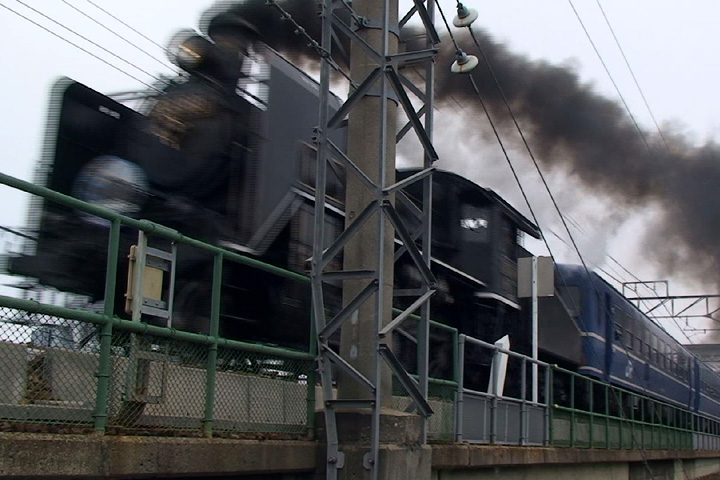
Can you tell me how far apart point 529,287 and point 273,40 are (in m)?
6.03

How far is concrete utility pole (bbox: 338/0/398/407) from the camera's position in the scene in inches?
295

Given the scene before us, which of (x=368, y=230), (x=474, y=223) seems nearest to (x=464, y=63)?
(x=368, y=230)

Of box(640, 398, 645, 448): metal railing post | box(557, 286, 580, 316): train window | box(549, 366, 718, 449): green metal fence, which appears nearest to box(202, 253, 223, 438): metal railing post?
box(549, 366, 718, 449): green metal fence

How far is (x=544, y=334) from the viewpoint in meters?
20.3

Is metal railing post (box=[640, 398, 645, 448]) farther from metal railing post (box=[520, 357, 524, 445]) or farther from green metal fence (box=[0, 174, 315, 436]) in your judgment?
green metal fence (box=[0, 174, 315, 436])

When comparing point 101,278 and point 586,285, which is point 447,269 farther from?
point 101,278

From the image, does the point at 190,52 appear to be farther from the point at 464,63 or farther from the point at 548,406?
the point at 548,406

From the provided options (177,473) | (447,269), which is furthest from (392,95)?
(447,269)

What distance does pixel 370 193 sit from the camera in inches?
308

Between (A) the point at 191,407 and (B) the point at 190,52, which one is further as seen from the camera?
(B) the point at 190,52

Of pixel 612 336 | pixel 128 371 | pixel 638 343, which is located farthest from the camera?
pixel 638 343

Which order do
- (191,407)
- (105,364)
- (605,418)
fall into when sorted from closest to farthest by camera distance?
(105,364), (191,407), (605,418)

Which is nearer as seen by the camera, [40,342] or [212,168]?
[40,342]

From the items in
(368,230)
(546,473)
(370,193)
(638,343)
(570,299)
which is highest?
(570,299)
